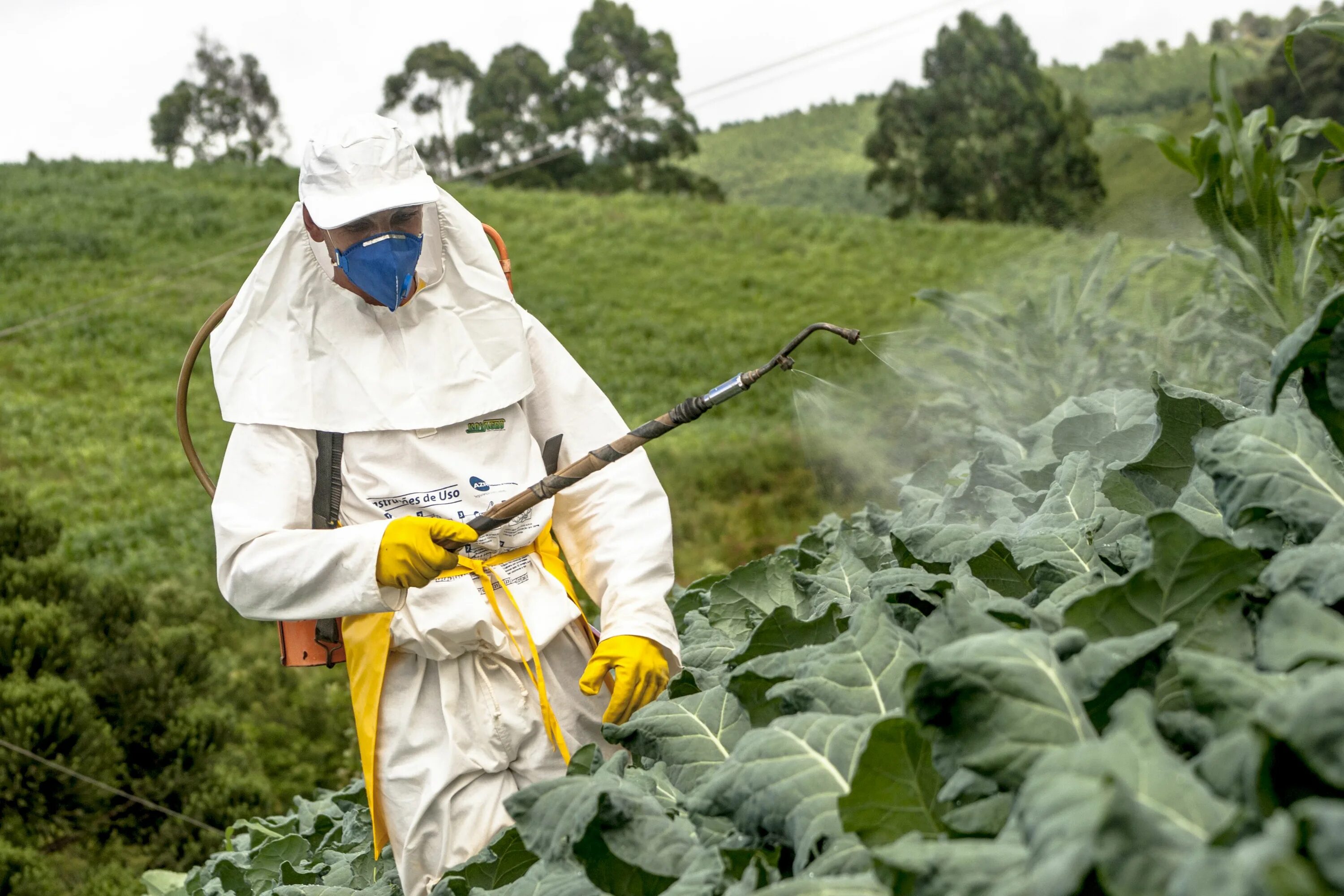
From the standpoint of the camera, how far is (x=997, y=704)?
0.82m

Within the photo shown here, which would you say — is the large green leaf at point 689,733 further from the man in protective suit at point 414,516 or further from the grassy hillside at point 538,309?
the grassy hillside at point 538,309

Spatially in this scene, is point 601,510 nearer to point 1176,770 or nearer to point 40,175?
point 1176,770

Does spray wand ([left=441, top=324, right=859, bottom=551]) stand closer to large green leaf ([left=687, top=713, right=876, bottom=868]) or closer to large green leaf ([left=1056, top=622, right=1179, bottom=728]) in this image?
large green leaf ([left=687, top=713, right=876, bottom=868])

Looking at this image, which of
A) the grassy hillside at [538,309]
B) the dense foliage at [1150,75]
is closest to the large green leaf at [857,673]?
the grassy hillside at [538,309]

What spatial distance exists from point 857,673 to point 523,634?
107 centimetres

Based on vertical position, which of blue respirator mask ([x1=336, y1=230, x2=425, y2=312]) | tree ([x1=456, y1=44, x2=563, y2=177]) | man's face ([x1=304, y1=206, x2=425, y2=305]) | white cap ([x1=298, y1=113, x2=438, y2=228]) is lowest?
blue respirator mask ([x1=336, y1=230, x2=425, y2=312])

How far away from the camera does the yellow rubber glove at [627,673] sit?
1990 mm

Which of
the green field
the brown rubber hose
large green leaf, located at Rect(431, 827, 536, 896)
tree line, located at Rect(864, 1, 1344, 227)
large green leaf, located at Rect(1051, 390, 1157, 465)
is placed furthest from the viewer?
the green field

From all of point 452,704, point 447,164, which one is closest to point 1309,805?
point 452,704

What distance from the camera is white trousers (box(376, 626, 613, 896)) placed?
1978mm

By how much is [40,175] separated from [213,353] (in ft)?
100

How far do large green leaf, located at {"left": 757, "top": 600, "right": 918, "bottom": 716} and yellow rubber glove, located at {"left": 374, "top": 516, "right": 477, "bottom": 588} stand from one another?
875 millimetres

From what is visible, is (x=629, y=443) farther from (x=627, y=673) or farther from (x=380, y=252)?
(x=380, y=252)

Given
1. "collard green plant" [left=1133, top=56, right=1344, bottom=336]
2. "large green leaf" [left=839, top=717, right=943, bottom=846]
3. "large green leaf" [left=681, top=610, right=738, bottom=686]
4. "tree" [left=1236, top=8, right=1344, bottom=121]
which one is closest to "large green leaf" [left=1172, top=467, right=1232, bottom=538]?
"large green leaf" [left=839, top=717, right=943, bottom=846]
